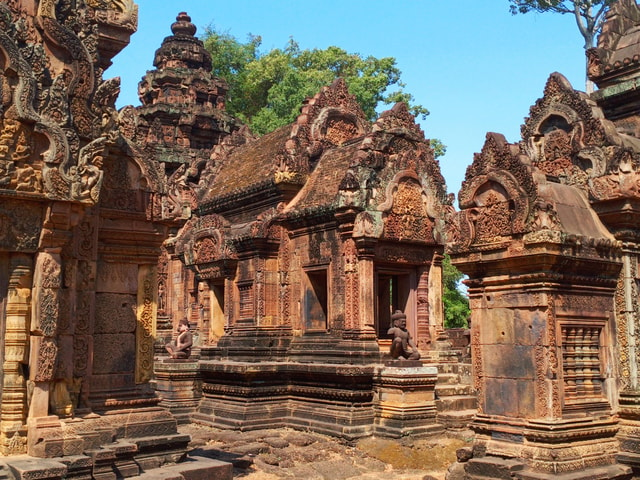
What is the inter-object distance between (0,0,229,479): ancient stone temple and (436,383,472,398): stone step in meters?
6.80

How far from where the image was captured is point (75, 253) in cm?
738

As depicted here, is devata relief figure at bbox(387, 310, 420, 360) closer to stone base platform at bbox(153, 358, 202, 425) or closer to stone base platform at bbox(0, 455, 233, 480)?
stone base platform at bbox(153, 358, 202, 425)

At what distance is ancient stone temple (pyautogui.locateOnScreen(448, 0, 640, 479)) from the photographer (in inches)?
277

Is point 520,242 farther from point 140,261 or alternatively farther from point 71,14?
point 71,14

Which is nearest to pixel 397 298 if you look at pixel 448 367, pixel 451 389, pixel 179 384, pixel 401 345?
pixel 448 367

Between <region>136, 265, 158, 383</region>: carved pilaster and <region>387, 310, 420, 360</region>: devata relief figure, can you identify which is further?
<region>387, 310, 420, 360</region>: devata relief figure

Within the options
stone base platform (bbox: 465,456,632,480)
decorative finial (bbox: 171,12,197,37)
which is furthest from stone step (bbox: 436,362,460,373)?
decorative finial (bbox: 171,12,197,37)

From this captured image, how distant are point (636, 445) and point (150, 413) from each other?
16.3 feet

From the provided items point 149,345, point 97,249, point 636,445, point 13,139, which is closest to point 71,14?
point 13,139

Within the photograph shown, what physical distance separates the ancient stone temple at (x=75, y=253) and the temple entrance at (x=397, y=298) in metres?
7.16

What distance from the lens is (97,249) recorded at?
7.75 m

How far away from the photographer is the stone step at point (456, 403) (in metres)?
13.0

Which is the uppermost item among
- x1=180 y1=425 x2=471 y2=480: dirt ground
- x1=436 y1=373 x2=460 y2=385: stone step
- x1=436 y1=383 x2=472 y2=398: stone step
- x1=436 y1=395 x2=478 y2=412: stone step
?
x1=436 y1=373 x2=460 y2=385: stone step

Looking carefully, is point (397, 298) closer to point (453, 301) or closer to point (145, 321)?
point (145, 321)
